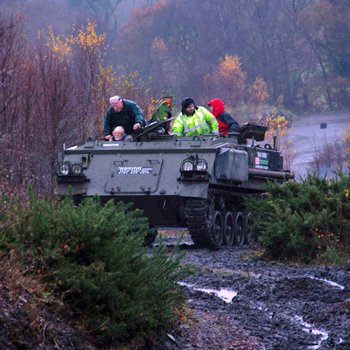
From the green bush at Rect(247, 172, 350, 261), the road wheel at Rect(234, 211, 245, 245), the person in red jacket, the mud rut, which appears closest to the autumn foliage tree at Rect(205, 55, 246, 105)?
the person in red jacket

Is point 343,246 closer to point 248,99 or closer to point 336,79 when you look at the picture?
point 248,99

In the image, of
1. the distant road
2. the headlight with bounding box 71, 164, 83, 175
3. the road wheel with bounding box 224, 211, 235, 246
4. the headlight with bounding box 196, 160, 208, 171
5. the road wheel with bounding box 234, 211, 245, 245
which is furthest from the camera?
the distant road

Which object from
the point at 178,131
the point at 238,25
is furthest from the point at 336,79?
the point at 178,131

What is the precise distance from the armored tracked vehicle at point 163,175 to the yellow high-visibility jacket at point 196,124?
394 mm

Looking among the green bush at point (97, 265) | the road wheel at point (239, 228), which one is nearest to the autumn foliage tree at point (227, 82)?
the road wheel at point (239, 228)

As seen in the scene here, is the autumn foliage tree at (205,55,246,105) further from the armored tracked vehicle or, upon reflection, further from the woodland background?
the armored tracked vehicle

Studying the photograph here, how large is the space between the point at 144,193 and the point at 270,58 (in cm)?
7059

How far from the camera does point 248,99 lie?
7862cm

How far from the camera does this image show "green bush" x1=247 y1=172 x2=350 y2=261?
1650cm

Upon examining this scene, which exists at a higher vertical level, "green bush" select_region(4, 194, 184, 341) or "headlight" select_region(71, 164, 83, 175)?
"headlight" select_region(71, 164, 83, 175)

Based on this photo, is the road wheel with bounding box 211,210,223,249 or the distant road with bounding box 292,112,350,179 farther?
the distant road with bounding box 292,112,350,179

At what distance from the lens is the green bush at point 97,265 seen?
26.5ft

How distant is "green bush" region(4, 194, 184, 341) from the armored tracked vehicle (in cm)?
989

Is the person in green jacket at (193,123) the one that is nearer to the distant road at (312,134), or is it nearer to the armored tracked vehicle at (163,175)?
the armored tracked vehicle at (163,175)
